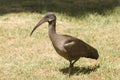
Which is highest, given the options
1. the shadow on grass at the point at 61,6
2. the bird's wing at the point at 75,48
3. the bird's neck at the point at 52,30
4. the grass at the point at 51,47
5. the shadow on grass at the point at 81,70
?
the bird's neck at the point at 52,30

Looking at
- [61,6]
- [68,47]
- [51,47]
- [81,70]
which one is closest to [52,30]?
[68,47]

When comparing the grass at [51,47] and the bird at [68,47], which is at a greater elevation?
the bird at [68,47]

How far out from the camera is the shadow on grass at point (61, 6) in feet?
48.3

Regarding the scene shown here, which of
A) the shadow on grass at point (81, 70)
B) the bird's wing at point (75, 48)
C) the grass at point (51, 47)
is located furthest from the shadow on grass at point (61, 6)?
the bird's wing at point (75, 48)

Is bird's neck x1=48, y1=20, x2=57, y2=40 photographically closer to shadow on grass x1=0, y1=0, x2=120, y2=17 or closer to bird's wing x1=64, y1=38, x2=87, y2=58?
bird's wing x1=64, y1=38, x2=87, y2=58

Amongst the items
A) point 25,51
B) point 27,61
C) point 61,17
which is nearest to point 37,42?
point 25,51

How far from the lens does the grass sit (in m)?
9.05

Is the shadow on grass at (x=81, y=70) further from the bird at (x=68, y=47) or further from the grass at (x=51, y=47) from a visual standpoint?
the bird at (x=68, y=47)

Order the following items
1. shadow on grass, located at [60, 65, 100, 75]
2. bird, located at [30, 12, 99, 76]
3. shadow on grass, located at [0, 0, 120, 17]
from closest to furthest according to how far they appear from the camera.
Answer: bird, located at [30, 12, 99, 76]
shadow on grass, located at [60, 65, 100, 75]
shadow on grass, located at [0, 0, 120, 17]

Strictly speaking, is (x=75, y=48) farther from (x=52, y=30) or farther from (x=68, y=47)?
(x=52, y=30)

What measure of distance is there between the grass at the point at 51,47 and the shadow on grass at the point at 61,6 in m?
0.41

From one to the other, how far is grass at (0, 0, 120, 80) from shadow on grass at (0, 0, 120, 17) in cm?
41

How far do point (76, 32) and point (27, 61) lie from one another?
9.93ft

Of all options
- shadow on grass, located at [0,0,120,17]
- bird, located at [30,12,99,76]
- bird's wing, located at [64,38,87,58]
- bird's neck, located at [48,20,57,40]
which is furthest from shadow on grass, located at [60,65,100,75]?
shadow on grass, located at [0,0,120,17]
